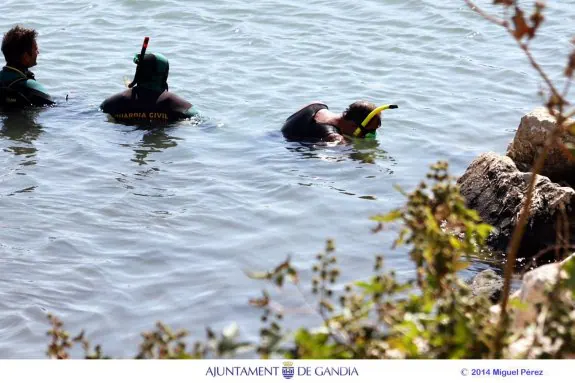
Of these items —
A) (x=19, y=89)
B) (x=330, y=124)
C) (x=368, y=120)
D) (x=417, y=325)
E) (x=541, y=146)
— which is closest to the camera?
(x=417, y=325)

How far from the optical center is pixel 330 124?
8750 mm

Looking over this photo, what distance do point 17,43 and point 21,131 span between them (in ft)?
2.76

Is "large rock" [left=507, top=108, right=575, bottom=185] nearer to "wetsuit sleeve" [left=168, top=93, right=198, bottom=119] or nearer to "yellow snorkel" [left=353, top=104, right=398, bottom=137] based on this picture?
"yellow snorkel" [left=353, top=104, right=398, bottom=137]

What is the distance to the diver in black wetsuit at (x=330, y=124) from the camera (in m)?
8.67

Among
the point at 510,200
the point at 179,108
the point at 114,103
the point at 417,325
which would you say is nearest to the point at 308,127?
the point at 179,108

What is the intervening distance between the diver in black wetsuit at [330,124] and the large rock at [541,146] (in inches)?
59.7

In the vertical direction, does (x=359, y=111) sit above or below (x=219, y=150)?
above

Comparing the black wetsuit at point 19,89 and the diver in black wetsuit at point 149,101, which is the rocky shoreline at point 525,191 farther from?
the black wetsuit at point 19,89

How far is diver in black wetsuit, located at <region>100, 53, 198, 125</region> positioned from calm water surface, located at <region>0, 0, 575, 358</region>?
0.17 metres

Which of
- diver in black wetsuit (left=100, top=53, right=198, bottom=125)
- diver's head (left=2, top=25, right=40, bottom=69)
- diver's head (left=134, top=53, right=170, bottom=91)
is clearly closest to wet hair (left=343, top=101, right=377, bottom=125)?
diver in black wetsuit (left=100, top=53, right=198, bottom=125)

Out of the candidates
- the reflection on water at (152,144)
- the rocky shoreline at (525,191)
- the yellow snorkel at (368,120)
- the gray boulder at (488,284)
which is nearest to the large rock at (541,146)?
the rocky shoreline at (525,191)

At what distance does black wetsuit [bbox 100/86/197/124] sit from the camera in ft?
29.8

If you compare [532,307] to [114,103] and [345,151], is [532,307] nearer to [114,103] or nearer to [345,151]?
[345,151]
